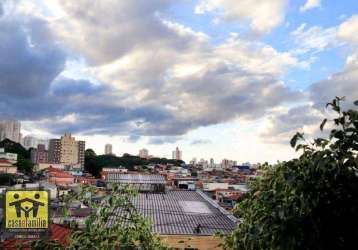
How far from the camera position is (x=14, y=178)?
90.6m

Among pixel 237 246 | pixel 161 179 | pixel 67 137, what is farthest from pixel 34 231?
pixel 67 137

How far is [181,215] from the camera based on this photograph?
19609 millimetres

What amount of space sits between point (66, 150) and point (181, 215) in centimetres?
17212

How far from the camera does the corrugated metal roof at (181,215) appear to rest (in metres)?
17.1

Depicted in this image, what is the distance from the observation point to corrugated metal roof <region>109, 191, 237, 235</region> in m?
17.1

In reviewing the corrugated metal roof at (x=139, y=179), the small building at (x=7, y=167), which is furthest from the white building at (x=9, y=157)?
the corrugated metal roof at (x=139, y=179)

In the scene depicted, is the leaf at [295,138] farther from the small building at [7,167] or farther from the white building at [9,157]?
the white building at [9,157]

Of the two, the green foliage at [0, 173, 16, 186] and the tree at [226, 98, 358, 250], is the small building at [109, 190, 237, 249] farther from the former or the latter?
the green foliage at [0, 173, 16, 186]

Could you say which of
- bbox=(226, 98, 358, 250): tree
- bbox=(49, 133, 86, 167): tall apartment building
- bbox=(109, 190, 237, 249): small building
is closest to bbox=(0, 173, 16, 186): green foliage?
bbox=(109, 190, 237, 249): small building

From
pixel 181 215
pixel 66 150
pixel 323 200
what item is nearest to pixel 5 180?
→ pixel 181 215

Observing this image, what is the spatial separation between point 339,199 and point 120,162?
145495 mm

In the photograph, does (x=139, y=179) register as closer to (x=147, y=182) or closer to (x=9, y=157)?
→ (x=147, y=182)

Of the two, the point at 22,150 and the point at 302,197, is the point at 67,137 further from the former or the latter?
the point at 302,197

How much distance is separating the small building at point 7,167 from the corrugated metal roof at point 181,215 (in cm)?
8417
